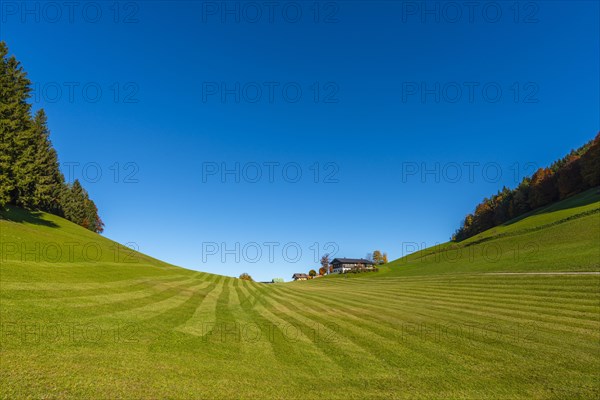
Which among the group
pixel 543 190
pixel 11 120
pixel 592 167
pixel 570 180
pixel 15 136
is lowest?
pixel 15 136

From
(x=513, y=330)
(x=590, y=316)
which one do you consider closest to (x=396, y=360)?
(x=513, y=330)

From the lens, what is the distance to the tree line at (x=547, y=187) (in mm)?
84625

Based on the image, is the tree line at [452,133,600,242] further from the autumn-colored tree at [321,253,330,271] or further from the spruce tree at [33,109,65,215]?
the spruce tree at [33,109,65,215]

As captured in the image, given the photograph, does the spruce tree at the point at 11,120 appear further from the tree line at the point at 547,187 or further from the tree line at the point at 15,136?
the tree line at the point at 547,187

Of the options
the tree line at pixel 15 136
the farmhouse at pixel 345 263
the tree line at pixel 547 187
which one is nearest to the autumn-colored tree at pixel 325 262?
the farmhouse at pixel 345 263

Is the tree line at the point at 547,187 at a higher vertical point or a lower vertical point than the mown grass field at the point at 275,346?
higher

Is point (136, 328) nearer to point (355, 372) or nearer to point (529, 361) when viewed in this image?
point (355, 372)

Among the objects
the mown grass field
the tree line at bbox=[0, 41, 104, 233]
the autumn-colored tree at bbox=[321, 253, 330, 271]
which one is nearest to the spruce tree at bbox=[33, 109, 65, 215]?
the tree line at bbox=[0, 41, 104, 233]

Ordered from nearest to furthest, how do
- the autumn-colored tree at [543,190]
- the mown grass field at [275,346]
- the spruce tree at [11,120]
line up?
the mown grass field at [275,346], the spruce tree at [11,120], the autumn-colored tree at [543,190]

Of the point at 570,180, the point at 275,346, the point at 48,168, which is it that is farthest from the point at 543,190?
the point at 48,168

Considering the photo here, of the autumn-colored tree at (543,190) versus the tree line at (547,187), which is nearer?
the tree line at (547,187)

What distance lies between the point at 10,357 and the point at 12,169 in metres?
37.3

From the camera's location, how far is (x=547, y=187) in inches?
3967

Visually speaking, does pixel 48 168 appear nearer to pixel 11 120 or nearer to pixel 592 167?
pixel 11 120
